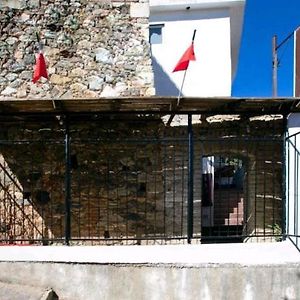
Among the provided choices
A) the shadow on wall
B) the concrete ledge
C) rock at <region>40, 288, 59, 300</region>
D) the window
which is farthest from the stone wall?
rock at <region>40, 288, 59, 300</region>

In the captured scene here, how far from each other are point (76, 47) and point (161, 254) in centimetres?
503

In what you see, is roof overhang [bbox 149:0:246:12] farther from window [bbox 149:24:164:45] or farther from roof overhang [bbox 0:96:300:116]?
roof overhang [bbox 0:96:300:116]

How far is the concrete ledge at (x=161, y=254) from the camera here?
13.0ft

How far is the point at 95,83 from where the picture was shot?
303 inches

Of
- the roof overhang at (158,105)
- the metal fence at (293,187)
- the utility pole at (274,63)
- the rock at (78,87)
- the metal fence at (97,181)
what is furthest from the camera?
the utility pole at (274,63)

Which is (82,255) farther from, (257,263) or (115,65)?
(115,65)

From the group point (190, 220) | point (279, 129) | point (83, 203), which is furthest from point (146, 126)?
point (190, 220)

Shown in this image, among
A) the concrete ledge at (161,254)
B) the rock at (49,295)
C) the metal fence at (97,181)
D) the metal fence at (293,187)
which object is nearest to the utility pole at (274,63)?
the metal fence at (97,181)

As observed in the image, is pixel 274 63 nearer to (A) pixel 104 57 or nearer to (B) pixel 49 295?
(A) pixel 104 57

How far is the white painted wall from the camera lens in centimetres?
1071

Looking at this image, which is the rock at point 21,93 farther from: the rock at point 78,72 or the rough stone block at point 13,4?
the rough stone block at point 13,4

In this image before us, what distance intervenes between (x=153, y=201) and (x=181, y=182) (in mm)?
679

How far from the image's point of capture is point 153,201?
25.5 feet

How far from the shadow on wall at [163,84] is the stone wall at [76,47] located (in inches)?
118
